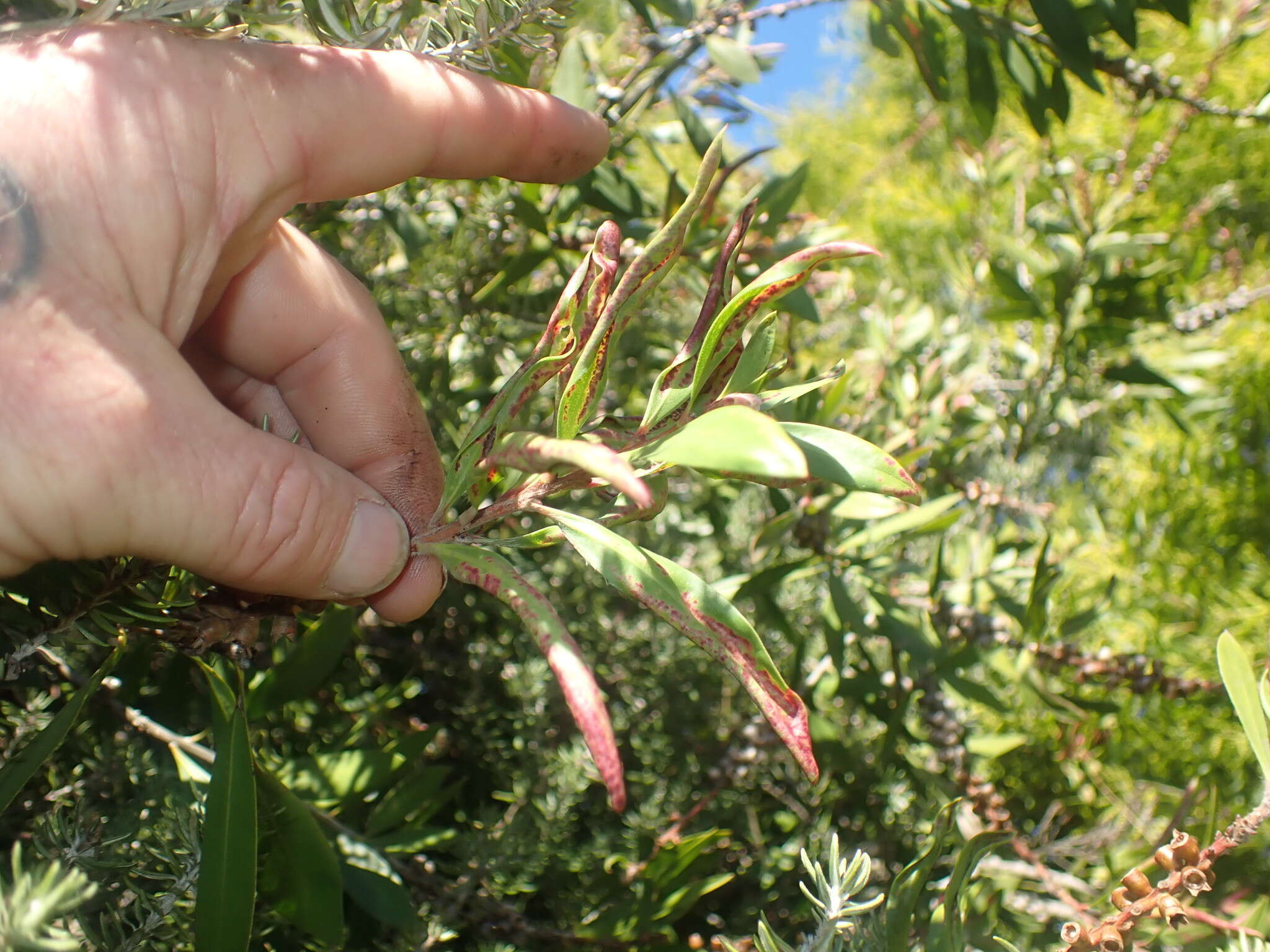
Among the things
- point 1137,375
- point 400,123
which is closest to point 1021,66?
point 1137,375

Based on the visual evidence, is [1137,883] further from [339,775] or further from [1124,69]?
[1124,69]

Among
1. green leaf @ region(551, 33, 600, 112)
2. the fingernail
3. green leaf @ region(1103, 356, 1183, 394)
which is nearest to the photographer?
the fingernail

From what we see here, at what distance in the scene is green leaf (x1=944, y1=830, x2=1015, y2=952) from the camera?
1.61 feet

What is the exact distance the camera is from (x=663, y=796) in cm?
82

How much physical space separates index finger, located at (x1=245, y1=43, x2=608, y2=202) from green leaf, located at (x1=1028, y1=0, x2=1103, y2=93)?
378mm

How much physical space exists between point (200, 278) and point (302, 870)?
352 mm

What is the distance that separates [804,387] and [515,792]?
529mm

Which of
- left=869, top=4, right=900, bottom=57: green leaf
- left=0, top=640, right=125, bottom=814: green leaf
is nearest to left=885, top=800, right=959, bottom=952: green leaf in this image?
left=0, top=640, right=125, bottom=814: green leaf

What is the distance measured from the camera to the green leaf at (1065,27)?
70 cm

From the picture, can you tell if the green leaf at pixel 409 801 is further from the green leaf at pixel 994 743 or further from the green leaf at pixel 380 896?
the green leaf at pixel 994 743

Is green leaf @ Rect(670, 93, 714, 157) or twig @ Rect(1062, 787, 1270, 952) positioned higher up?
green leaf @ Rect(670, 93, 714, 157)

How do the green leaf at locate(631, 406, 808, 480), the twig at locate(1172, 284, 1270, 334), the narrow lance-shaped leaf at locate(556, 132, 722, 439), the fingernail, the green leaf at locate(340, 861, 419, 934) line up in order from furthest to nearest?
1. the twig at locate(1172, 284, 1270, 334)
2. the green leaf at locate(340, 861, 419, 934)
3. the fingernail
4. the narrow lance-shaped leaf at locate(556, 132, 722, 439)
5. the green leaf at locate(631, 406, 808, 480)

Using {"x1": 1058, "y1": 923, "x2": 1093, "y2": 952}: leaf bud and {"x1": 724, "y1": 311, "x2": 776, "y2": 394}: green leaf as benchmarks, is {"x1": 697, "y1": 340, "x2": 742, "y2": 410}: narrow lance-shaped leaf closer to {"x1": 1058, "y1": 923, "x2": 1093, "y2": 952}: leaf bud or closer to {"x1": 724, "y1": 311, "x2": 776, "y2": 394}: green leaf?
{"x1": 724, "y1": 311, "x2": 776, "y2": 394}: green leaf

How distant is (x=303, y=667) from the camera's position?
637mm
